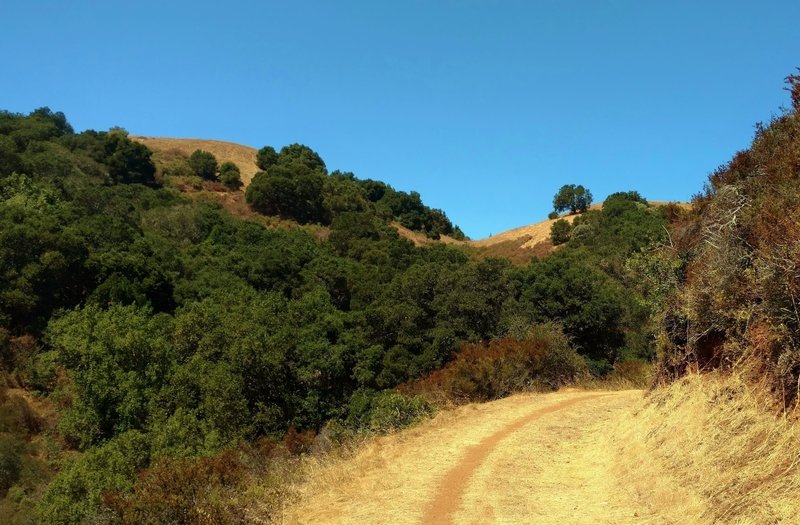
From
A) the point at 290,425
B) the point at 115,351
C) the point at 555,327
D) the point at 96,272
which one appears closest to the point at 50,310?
the point at 96,272

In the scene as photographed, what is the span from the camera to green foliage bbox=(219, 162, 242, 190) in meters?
89.0

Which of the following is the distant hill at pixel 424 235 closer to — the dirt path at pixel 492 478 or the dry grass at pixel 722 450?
the dirt path at pixel 492 478

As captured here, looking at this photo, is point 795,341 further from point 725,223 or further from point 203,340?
point 203,340

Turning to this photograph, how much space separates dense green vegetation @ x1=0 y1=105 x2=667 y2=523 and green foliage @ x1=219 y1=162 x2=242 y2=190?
29.4m

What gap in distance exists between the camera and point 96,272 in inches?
1527

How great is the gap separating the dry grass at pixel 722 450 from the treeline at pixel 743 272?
1.38 ft

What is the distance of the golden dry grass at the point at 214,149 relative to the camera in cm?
10256

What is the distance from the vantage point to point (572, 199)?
330 ft

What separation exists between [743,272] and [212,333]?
2751 cm

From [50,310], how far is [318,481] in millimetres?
35760

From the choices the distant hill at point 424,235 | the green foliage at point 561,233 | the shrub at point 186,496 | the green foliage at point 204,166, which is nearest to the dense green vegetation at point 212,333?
the shrub at point 186,496

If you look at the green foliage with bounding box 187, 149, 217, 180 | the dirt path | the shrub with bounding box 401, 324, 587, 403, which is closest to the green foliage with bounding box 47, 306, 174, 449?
the shrub with bounding box 401, 324, 587, 403

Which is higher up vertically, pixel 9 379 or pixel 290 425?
pixel 9 379

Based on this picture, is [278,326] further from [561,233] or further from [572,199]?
[572,199]
